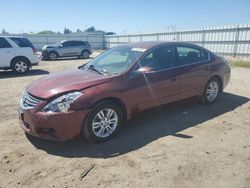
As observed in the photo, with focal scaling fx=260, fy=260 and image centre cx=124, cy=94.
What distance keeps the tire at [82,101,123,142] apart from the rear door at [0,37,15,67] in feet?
29.7

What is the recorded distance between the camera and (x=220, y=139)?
449cm

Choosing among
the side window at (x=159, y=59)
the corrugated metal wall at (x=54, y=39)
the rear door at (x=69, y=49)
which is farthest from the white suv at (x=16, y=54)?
the corrugated metal wall at (x=54, y=39)

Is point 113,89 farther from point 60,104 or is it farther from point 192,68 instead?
point 192,68

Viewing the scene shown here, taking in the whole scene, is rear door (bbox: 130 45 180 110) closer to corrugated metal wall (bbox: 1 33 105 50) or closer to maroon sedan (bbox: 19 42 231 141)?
maroon sedan (bbox: 19 42 231 141)

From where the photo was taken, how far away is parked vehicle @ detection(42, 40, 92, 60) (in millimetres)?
20859

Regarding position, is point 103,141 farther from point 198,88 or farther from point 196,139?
point 198,88

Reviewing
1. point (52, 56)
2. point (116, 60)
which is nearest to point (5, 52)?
point (116, 60)

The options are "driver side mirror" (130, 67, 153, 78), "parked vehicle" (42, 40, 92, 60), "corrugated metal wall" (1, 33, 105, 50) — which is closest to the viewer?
"driver side mirror" (130, 67, 153, 78)

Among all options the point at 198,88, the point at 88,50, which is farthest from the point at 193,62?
the point at 88,50

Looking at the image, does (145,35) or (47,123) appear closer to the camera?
(47,123)

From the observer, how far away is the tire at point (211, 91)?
20.6 feet

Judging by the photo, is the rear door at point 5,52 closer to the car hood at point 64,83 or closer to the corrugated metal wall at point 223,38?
the car hood at point 64,83

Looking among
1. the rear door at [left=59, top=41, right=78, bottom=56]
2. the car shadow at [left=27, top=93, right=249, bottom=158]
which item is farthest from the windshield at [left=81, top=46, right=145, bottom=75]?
the rear door at [left=59, top=41, right=78, bottom=56]

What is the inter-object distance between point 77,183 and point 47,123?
3.67 feet
